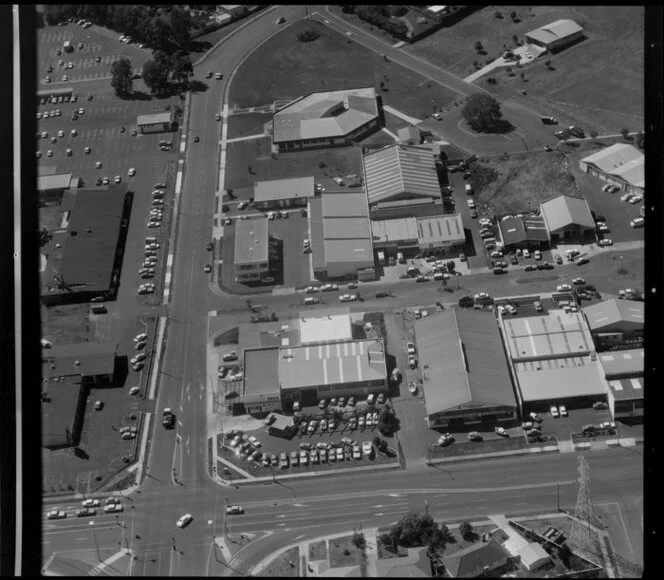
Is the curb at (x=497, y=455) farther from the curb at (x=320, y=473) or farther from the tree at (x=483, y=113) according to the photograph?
the tree at (x=483, y=113)

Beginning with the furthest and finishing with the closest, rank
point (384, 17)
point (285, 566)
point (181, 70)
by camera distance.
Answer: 1. point (384, 17)
2. point (181, 70)
3. point (285, 566)

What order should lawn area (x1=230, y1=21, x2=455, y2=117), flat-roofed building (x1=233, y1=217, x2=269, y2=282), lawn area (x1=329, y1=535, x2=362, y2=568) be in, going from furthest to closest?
lawn area (x1=230, y1=21, x2=455, y2=117)
flat-roofed building (x1=233, y1=217, x2=269, y2=282)
lawn area (x1=329, y1=535, x2=362, y2=568)

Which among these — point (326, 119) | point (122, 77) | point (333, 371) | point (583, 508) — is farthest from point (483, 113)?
point (583, 508)

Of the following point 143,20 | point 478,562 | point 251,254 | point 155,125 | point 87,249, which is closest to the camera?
point 478,562

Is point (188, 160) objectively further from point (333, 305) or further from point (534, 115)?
point (534, 115)

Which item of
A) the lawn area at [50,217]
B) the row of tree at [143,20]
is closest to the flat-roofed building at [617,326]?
the lawn area at [50,217]

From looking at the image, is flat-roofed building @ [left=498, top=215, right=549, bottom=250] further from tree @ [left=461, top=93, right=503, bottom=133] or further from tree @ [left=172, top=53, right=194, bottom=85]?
tree @ [left=172, top=53, right=194, bottom=85]

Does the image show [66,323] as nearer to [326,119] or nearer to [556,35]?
[326,119]

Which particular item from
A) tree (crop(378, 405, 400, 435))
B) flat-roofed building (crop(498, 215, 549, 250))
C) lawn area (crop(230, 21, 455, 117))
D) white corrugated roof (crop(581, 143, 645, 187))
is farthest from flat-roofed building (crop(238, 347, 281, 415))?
lawn area (crop(230, 21, 455, 117))
